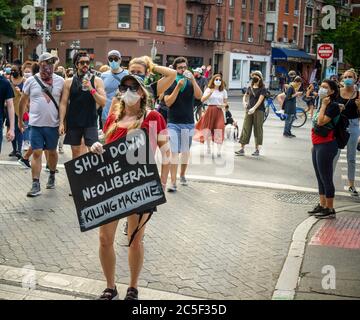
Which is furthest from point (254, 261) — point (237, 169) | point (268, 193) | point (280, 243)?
point (237, 169)

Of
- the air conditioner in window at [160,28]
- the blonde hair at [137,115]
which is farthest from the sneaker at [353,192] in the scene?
the air conditioner in window at [160,28]

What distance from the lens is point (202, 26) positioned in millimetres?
49156

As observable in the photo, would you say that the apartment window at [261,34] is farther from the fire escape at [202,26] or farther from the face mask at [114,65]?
the face mask at [114,65]

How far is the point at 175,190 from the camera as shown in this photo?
28.7ft

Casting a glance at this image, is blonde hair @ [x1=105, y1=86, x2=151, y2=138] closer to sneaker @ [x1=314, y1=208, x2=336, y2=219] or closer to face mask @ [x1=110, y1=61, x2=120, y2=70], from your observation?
sneaker @ [x1=314, y1=208, x2=336, y2=219]

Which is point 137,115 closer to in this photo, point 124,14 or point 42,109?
point 42,109

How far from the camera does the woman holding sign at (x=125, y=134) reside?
442 cm

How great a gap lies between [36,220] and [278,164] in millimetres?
6310

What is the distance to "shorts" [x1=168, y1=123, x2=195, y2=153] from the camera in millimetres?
8469

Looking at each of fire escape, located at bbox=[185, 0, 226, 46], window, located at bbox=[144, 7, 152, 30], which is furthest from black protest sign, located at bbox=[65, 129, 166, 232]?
fire escape, located at bbox=[185, 0, 226, 46]

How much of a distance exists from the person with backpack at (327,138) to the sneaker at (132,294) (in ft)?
11.9

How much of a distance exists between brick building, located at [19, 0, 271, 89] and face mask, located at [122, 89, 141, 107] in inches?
1372

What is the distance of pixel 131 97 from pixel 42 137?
3.94m

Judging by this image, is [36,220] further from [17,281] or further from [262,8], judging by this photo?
[262,8]
